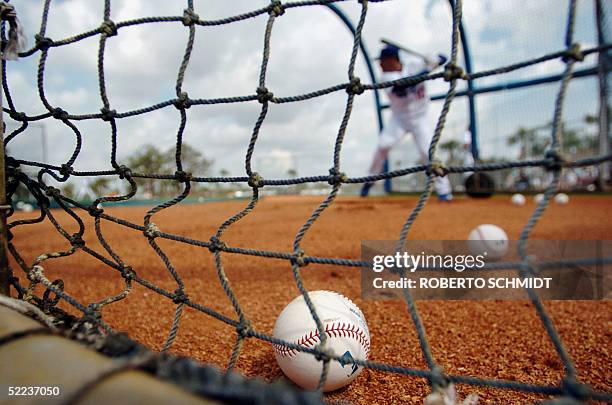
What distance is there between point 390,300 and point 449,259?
2.94ft

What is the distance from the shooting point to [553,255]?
3156 mm

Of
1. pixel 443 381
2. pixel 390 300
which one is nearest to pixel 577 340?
pixel 390 300

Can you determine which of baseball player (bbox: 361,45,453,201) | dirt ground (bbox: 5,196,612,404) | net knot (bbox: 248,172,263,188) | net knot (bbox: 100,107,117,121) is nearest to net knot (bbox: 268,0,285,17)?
net knot (bbox: 248,172,263,188)

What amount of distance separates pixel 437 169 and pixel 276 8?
81 cm

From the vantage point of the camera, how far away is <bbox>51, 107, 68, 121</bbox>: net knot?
5.47ft

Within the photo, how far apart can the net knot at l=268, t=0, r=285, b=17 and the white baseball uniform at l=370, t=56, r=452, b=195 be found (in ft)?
16.9

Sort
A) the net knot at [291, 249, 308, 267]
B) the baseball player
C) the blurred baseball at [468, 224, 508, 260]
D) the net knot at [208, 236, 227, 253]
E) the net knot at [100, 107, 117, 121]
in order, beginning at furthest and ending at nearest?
the baseball player, the blurred baseball at [468, 224, 508, 260], the net knot at [100, 107, 117, 121], the net knot at [208, 236, 227, 253], the net knot at [291, 249, 308, 267]

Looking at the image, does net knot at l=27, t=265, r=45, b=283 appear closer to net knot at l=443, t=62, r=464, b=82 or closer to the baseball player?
net knot at l=443, t=62, r=464, b=82

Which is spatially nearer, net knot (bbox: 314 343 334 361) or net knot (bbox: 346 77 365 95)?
net knot (bbox: 314 343 334 361)

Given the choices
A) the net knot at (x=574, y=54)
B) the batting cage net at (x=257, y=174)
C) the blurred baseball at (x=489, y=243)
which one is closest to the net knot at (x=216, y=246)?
the batting cage net at (x=257, y=174)

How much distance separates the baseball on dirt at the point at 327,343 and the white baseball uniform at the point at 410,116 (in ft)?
17.6

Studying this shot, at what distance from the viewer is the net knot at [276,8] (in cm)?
144

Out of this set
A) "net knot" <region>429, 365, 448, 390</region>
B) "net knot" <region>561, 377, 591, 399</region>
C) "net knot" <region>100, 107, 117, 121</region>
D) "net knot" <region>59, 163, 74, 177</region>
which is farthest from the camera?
"net knot" <region>59, 163, 74, 177</region>

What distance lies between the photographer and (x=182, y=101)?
4.97ft
